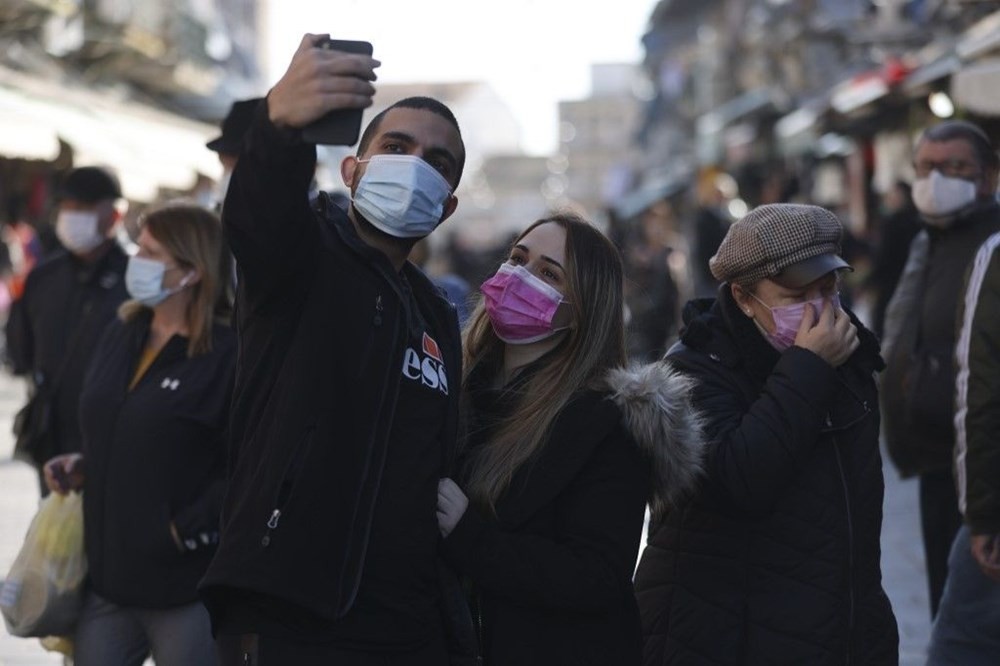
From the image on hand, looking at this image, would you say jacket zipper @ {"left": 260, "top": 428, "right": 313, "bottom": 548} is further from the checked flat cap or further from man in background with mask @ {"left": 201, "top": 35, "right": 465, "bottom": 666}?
the checked flat cap

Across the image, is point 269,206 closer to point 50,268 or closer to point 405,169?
point 405,169

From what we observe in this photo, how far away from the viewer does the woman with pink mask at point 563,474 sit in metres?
3.46

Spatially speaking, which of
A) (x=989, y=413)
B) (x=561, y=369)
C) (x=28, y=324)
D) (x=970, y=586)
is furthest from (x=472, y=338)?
(x=28, y=324)

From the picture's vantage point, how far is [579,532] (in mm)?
3523

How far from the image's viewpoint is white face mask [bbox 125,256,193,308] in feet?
16.4

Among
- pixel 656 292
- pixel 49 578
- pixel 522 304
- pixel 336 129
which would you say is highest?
pixel 336 129

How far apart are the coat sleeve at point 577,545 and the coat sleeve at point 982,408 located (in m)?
1.52

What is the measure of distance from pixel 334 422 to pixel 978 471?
91.4 inches

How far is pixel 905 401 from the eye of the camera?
20.5ft

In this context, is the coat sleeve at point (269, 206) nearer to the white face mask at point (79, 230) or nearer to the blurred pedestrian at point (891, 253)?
the white face mask at point (79, 230)

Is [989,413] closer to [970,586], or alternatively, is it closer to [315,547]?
[970,586]

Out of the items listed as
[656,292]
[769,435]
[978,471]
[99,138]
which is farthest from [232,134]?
[656,292]

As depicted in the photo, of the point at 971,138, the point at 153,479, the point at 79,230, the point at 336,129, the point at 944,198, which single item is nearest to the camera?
the point at 336,129

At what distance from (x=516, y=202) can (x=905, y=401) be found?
281 ft
